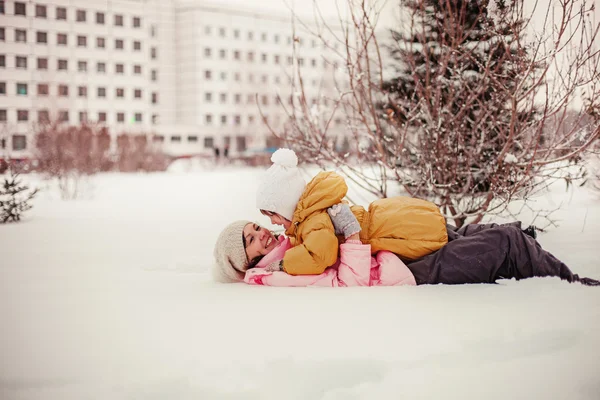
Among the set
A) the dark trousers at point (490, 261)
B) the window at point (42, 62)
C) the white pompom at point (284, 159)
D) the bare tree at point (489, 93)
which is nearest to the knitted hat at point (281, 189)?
the white pompom at point (284, 159)

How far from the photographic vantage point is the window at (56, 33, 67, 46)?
3844 centimetres

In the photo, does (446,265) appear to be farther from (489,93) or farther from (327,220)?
(489,93)

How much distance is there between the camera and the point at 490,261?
262cm

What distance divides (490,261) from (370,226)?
611 mm

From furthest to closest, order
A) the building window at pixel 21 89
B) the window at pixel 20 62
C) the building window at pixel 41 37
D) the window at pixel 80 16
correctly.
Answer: the window at pixel 80 16 < the building window at pixel 41 37 < the window at pixel 20 62 < the building window at pixel 21 89

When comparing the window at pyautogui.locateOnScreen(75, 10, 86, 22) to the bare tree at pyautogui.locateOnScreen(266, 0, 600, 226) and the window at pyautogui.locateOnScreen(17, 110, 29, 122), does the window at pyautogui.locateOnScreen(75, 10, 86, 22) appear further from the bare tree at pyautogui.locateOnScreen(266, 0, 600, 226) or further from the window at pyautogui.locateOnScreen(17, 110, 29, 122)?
the bare tree at pyautogui.locateOnScreen(266, 0, 600, 226)

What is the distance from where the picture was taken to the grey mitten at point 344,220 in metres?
2.67

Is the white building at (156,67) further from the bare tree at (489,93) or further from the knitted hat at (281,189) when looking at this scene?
the knitted hat at (281,189)

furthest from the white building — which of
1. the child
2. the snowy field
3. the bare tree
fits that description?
the snowy field

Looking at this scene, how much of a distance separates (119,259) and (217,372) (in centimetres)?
229

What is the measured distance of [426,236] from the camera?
272cm

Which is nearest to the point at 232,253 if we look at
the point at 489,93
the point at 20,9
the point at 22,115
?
the point at 489,93

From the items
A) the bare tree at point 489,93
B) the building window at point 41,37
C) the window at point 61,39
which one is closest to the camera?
the bare tree at point 489,93

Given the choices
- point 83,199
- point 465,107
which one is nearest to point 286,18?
point 83,199
